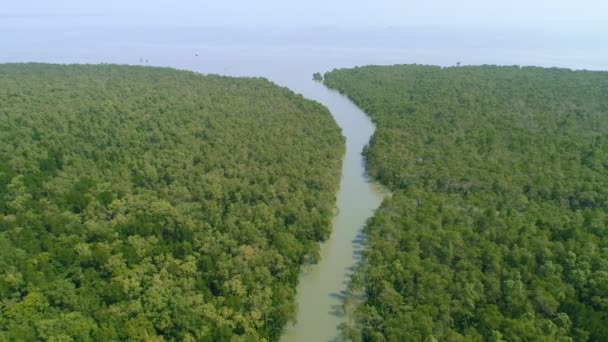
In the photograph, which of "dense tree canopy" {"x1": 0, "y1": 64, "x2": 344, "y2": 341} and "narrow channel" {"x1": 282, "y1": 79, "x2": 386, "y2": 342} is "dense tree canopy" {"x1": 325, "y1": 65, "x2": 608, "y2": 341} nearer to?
"narrow channel" {"x1": 282, "y1": 79, "x2": 386, "y2": 342}

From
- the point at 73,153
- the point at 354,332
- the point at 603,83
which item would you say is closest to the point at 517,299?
the point at 354,332

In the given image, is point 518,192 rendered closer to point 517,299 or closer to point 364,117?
point 517,299

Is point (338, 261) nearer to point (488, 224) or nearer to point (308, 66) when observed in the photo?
point (488, 224)

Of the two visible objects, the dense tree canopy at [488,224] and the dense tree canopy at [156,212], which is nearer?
the dense tree canopy at [156,212]

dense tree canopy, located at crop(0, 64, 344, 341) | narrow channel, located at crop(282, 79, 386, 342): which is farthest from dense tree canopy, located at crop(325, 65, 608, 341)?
dense tree canopy, located at crop(0, 64, 344, 341)

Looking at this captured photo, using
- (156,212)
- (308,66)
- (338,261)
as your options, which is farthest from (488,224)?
(308,66)

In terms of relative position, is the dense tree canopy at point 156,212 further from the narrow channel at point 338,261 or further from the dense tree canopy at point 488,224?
the dense tree canopy at point 488,224

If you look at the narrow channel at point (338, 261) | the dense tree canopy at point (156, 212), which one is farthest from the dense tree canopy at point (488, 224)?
the dense tree canopy at point (156, 212)
